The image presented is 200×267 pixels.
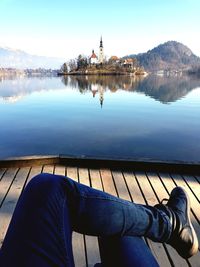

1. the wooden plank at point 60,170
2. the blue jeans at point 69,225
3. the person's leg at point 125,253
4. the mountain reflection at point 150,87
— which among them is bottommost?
the mountain reflection at point 150,87

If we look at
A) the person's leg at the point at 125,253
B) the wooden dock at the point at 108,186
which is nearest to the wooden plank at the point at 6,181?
the wooden dock at the point at 108,186

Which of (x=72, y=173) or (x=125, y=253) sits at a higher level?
(x=125, y=253)

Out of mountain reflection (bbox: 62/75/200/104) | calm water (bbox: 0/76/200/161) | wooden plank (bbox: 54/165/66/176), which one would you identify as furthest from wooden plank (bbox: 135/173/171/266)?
mountain reflection (bbox: 62/75/200/104)

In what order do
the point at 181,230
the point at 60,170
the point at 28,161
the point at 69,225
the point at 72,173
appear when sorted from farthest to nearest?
1. the point at 28,161
2. the point at 60,170
3. the point at 72,173
4. the point at 181,230
5. the point at 69,225

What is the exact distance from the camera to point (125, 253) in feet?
5.04

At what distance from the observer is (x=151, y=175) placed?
170 inches

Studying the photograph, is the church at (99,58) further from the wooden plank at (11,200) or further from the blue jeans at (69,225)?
the blue jeans at (69,225)

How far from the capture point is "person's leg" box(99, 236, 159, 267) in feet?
4.91

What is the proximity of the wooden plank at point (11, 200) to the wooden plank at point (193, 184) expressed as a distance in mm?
2228

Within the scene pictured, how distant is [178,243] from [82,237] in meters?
1.14

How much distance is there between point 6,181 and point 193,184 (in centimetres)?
265

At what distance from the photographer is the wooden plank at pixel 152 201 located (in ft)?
7.76

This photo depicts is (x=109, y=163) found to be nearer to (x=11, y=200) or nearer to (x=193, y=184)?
(x=193, y=184)

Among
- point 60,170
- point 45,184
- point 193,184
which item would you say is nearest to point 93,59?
point 60,170
